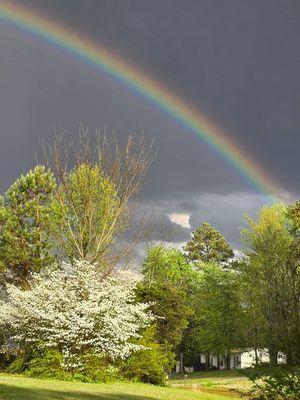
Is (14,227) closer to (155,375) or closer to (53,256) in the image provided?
(53,256)

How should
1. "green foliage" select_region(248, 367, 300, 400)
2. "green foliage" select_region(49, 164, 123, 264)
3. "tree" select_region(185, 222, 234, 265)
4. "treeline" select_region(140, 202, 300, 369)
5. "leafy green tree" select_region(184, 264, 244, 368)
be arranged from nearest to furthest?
1. "green foliage" select_region(248, 367, 300, 400)
2. "green foliage" select_region(49, 164, 123, 264)
3. "treeline" select_region(140, 202, 300, 369)
4. "leafy green tree" select_region(184, 264, 244, 368)
5. "tree" select_region(185, 222, 234, 265)

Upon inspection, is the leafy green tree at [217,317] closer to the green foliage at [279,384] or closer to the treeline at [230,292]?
the treeline at [230,292]

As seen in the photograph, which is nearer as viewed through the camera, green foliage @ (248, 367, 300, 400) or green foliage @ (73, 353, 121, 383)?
green foliage @ (248, 367, 300, 400)

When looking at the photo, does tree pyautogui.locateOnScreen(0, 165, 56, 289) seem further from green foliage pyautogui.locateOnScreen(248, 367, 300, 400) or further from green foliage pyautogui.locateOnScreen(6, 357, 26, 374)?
green foliage pyautogui.locateOnScreen(248, 367, 300, 400)

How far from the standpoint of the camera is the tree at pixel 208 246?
313ft

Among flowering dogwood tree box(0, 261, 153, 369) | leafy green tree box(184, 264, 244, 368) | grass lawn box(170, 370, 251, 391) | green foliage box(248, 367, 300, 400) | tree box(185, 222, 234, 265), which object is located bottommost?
grass lawn box(170, 370, 251, 391)

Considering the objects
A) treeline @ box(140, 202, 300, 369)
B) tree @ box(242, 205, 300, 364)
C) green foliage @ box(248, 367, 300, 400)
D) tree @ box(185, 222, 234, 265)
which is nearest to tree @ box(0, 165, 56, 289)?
treeline @ box(140, 202, 300, 369)

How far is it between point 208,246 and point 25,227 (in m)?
63.9

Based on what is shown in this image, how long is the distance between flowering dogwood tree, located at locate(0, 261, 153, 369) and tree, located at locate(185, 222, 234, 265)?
2695 inches

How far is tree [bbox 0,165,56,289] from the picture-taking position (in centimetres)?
3609

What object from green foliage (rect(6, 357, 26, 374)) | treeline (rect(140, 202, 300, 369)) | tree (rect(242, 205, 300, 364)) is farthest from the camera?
tree (rect(242, 205, 300, 364))

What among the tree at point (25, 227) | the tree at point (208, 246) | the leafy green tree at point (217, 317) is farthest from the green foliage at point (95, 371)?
the tree at point (208, 246)

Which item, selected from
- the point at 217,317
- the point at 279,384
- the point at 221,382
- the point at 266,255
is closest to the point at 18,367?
the point at 221,382

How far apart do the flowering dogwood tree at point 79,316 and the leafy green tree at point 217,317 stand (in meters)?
35.2
